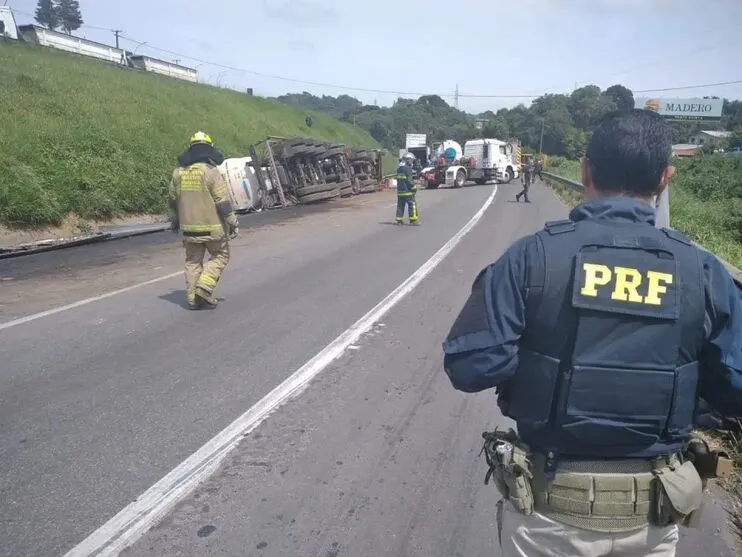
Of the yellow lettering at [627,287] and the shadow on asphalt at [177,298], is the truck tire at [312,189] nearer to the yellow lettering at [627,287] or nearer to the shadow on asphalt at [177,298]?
the shadow on asphalt at [177,298]

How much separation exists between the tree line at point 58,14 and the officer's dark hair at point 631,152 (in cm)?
7603

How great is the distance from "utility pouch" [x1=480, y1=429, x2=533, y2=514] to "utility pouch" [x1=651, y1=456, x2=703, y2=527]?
0.35 metres

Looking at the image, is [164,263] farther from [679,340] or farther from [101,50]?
[101,50]

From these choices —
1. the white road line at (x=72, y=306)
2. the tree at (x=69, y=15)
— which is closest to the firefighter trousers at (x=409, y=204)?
the white road line at (x=72, y=306)

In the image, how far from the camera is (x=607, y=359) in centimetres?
171

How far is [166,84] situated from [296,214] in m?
16.2

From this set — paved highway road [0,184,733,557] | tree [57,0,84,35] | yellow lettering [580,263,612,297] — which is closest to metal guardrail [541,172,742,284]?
yellow lettering [580,263,612,297]

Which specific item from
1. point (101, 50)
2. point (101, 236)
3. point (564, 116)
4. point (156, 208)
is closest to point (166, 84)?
point (101, 50)

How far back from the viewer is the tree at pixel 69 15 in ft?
218

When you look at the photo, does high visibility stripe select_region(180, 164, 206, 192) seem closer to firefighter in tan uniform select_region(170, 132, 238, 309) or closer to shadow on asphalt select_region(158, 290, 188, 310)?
firefighter in tan uniform select_region(170, 132, 238, 309)

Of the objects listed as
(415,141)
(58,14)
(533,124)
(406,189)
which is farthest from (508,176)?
(58,14)

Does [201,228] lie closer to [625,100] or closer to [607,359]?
[625,100]

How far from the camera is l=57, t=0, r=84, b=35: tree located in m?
66.5

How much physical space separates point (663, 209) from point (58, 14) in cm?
7790
